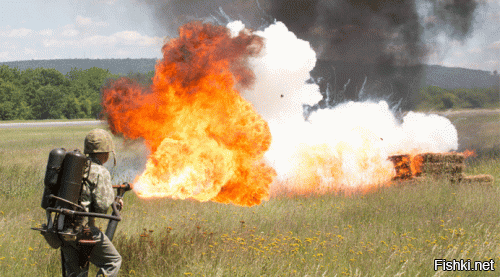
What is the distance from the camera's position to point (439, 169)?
11906 mm

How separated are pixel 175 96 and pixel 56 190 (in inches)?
207

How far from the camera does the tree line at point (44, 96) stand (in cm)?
7291

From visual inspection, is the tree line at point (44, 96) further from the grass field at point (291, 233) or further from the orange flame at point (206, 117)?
the grass field at point (291, 233)

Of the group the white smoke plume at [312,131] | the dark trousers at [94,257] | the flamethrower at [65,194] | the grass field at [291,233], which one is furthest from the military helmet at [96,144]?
the white smoke plume at [312,131]

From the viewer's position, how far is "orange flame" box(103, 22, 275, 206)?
8.22 m

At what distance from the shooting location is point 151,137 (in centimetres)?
922

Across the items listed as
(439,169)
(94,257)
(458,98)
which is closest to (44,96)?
(458,98)

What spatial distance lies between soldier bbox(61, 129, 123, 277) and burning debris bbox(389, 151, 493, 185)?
9.79 meters

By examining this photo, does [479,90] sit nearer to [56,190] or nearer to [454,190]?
[454,190]

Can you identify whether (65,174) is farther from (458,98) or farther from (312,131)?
(458,98)

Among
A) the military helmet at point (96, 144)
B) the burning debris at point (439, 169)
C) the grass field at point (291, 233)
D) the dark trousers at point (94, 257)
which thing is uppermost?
the military helmet at point (96, 144)

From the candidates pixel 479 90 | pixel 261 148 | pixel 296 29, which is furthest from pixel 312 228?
pixel 479 90

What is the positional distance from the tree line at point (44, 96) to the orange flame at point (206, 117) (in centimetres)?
6678

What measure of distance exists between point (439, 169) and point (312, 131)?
3904 millimetres
